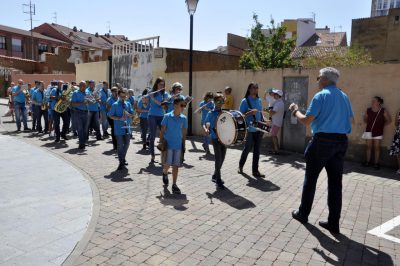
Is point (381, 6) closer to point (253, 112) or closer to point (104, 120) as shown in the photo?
point (104, 120)

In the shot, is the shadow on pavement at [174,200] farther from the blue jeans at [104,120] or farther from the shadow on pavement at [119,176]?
the blue jeans at [104,120]

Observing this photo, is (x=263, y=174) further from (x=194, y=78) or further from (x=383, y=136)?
(x=194, y=78)

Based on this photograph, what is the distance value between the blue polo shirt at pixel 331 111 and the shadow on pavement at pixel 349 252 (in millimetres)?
1334

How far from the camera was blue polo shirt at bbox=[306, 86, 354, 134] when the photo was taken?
4.59 meters

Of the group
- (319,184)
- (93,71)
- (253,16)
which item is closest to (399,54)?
(253,16)

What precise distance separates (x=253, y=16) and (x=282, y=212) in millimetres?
21274

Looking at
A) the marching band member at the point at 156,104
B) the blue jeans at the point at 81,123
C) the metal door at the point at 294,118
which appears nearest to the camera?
the marching band member at the point at 156,104

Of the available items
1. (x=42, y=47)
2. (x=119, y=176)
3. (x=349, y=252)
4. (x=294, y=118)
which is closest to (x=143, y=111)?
(x=119, y=176)

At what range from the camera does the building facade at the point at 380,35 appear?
26.1m

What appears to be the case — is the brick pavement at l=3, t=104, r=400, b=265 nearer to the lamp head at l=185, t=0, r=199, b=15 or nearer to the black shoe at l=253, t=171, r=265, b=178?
the black shoe at l=253, t=171, r=265, b=178

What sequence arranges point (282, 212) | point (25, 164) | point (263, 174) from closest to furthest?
point (282, 212) < point (263, 174) < point (25, 164)

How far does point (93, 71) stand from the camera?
2073cm

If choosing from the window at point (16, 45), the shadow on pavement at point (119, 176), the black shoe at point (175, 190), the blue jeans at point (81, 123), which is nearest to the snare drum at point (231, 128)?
the black shoe at point (175, 190)

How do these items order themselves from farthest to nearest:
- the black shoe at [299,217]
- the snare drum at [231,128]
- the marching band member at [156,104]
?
the marching band member at [156,104], the snare drum at [231,128], the black shoe at [299,217]
